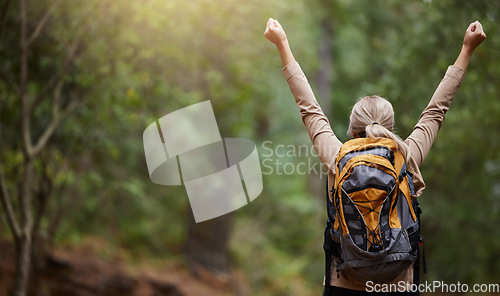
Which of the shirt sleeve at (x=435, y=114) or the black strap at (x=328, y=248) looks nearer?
the black strap at (x=328, y=248)

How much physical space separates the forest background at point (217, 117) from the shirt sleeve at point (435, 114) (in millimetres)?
4119

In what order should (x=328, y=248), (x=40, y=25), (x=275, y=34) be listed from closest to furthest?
(x=328, y=248) < (x=275, y=34) < (x=40, y=25)

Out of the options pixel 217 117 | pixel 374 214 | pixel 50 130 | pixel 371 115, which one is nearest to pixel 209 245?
pixel 217 117

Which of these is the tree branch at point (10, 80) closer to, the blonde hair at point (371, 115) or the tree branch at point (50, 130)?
the tree branch at point (50, 130)

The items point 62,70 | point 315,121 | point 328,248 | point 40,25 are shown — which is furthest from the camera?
point 62,70

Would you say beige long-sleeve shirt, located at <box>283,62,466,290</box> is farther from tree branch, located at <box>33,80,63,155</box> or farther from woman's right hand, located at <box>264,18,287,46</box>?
tree branch, located at <box>33,80,63,155</box>

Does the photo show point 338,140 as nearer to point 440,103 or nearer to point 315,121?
point 315,121

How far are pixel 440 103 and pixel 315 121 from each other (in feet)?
2.33

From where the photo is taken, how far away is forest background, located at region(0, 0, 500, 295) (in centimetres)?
718

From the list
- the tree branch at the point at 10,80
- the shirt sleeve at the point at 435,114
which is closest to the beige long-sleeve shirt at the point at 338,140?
the shirt sleeve at the point at 435,114

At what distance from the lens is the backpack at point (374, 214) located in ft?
8.20

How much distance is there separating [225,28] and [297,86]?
668 cm

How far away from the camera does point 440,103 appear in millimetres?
2914

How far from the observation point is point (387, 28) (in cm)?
1402
